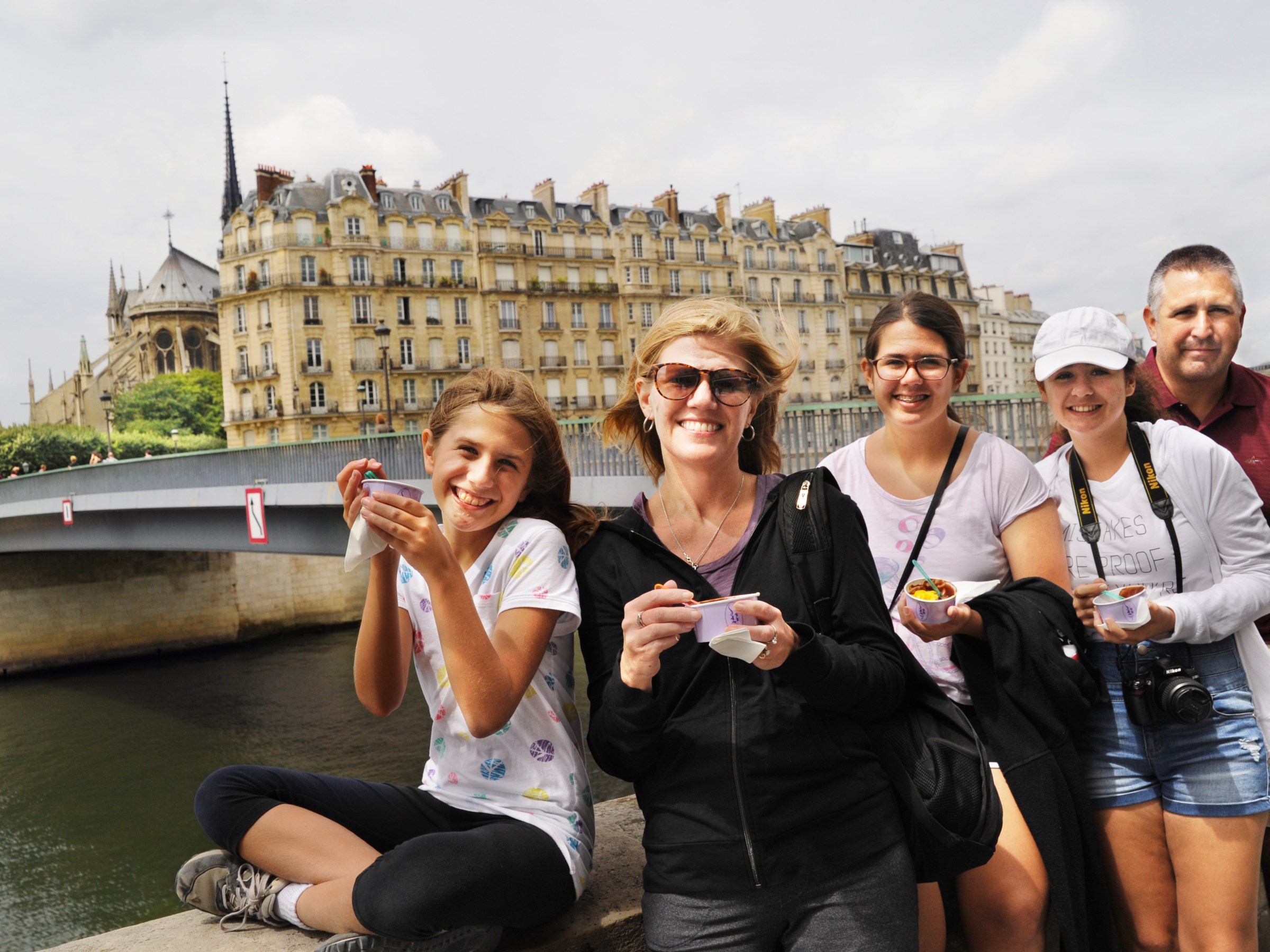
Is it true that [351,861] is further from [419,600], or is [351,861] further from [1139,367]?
[1139,367]

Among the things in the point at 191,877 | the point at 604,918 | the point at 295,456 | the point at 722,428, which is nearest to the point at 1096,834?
the point at 604,918

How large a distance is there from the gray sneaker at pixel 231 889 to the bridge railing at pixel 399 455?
125 cm

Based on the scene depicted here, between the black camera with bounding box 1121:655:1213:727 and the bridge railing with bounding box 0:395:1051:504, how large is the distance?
Result: 94 centimetres

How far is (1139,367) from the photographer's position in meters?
2.80

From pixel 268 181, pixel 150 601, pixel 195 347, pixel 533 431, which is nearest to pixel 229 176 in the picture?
pixel 195 347

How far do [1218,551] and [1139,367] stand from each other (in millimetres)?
591

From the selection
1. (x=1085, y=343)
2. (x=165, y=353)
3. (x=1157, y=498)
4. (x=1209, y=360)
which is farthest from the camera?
(x=165, y=353)

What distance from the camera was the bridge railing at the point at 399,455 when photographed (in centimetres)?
809

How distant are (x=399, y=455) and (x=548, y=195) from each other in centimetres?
4655

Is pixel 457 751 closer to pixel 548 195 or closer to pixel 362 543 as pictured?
pixel 362 543

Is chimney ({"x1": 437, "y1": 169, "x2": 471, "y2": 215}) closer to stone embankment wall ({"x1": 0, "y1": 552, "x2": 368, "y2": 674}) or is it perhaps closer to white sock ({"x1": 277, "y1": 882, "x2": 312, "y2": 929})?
stone embankment wall ({"x1": 0, "y1": 552, "x2": 368, "y2": 674})

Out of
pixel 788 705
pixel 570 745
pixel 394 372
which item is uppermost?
pixel 394 372

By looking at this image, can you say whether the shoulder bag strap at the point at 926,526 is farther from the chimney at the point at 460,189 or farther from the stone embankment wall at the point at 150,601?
the chimney at the point at 460,189

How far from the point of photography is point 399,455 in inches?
510
